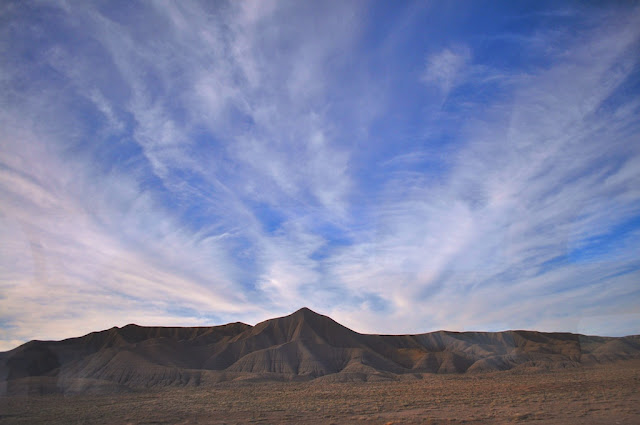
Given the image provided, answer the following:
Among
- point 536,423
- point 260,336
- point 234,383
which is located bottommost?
point 536,423

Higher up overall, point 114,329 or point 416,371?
point 114,329

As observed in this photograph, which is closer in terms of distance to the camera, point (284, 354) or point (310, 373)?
point (310, 373)

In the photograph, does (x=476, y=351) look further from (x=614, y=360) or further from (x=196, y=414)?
(x=196, y=414)

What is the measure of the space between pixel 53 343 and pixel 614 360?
21195 centimetres

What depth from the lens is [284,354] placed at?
13050cm

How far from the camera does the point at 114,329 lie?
17338 cm

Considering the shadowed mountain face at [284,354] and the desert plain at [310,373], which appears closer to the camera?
the desert plain at [310,373]

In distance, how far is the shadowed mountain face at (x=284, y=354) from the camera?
111 meters

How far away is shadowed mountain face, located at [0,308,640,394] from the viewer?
111188 millimetres

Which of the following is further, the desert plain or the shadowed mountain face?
the shadowed mountain face

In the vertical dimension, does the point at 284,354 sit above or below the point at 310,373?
above

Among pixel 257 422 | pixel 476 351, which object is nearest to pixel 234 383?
pixel 257 422

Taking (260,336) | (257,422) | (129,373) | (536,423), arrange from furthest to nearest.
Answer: (260,336)
(129,373)
(257,422)
(536,423)

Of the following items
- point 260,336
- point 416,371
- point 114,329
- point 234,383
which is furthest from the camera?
point 114,329
